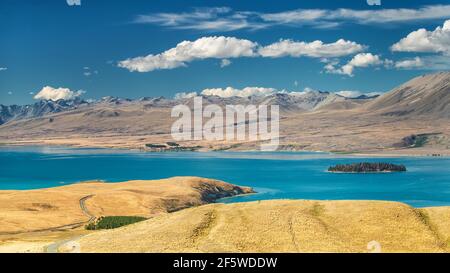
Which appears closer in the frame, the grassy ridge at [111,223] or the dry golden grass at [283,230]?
the dry golden grass at [283,230]

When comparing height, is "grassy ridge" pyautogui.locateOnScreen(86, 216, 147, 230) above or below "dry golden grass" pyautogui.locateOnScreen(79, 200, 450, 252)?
below

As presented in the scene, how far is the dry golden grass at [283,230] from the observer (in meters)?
73.1

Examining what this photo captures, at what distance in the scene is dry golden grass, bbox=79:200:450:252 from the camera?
73062 millimetres

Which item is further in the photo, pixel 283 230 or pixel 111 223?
pixel 111 223

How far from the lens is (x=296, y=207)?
88.0 metres

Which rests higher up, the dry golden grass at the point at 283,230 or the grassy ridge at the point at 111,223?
the dry golden grass at the point at 283,230

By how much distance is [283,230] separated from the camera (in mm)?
78188

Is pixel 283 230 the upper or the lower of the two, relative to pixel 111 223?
upper

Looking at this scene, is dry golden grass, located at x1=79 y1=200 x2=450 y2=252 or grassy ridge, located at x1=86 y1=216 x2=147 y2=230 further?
grassy ridge, located at x1=86 y1=216 x2=147 y2=230
